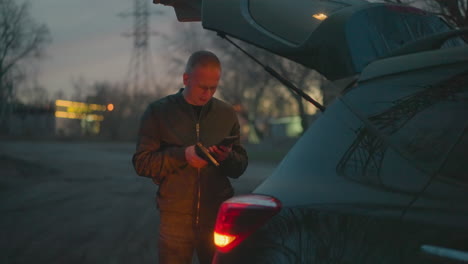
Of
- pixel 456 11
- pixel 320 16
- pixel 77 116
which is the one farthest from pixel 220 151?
pixel 77 116

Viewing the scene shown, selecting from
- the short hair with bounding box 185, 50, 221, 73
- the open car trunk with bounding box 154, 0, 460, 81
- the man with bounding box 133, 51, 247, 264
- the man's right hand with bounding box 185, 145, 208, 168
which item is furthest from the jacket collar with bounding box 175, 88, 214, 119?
the open car trunk with bounding box 154, 0, 460, 81

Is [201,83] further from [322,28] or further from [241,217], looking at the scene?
[241,217]

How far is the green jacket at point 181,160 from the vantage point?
124 inches

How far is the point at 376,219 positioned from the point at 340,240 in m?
0.15

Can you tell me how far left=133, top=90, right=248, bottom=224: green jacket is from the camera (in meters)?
3.16

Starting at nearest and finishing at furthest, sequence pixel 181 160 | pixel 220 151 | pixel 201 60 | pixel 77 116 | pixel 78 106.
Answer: pixel 220 151
pixel 181 160
pixel 201 60
pixel 77 116
pixel 78 106

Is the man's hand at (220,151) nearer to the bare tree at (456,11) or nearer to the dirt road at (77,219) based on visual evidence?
the dirt road at (77,219)

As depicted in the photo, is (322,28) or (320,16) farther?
(320,16)

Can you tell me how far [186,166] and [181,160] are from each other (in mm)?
144

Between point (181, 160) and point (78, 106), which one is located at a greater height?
point (181, 160)

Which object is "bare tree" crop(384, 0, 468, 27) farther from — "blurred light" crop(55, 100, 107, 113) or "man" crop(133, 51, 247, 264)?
"blurred light" crop(55, 100, 107, 113)

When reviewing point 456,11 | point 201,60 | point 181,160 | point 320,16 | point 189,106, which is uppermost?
point 456,11

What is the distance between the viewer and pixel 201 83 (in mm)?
3230

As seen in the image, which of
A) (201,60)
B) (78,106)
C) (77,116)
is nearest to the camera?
(201,60)
